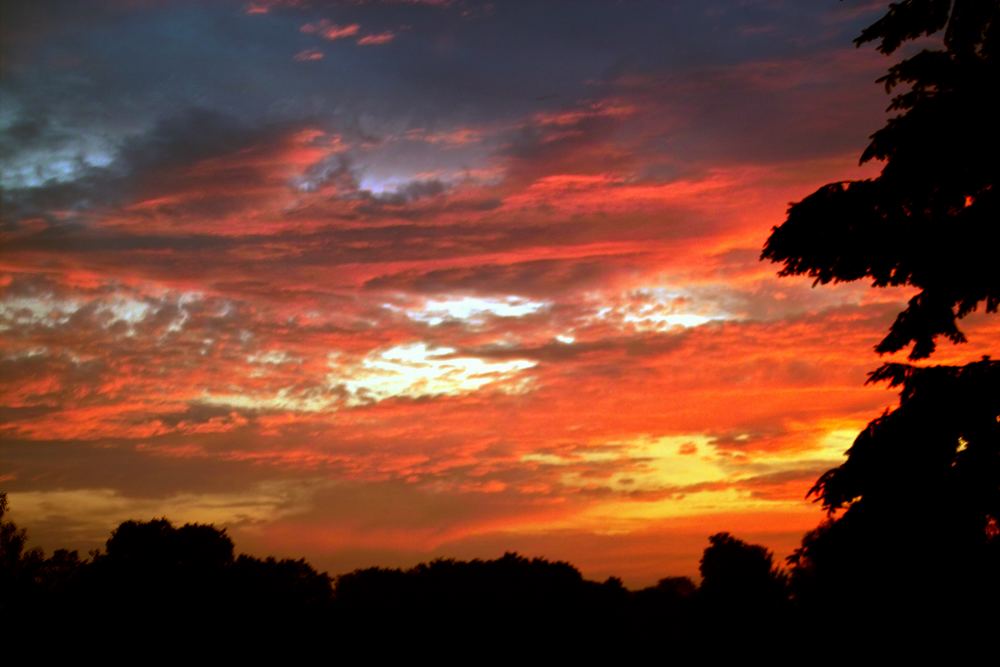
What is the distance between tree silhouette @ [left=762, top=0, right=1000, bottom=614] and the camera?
936 centimetres

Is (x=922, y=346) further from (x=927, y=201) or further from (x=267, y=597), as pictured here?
(x=267, y=597)

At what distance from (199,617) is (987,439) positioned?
40.9 metres

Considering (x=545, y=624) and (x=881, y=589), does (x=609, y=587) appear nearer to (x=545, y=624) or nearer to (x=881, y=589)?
(x=545, y=624)

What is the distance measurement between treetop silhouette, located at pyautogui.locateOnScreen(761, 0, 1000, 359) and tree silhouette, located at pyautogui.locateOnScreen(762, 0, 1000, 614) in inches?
0.6

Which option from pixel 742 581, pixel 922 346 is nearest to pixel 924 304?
pixel 922 346

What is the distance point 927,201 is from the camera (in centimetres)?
1052

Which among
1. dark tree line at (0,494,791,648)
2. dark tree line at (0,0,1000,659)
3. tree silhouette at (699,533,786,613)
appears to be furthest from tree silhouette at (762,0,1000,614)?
dark tree line at (0,494,791,648)

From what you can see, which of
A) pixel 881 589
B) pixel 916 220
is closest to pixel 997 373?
pixel 916 220

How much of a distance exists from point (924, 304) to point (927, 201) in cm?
121

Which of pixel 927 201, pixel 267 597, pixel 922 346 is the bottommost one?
pixel 267 597

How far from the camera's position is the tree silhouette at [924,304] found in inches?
368

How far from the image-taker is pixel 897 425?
9.98m

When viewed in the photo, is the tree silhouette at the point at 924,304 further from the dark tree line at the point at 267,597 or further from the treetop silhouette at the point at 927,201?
the dark tree line at the point at 267,597

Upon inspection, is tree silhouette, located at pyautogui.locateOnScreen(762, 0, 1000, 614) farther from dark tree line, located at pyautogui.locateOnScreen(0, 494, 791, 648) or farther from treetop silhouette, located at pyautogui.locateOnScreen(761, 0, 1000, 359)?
dark tree line, located at pyautogui.locateOnScreen(0, 494, 791, 648)
